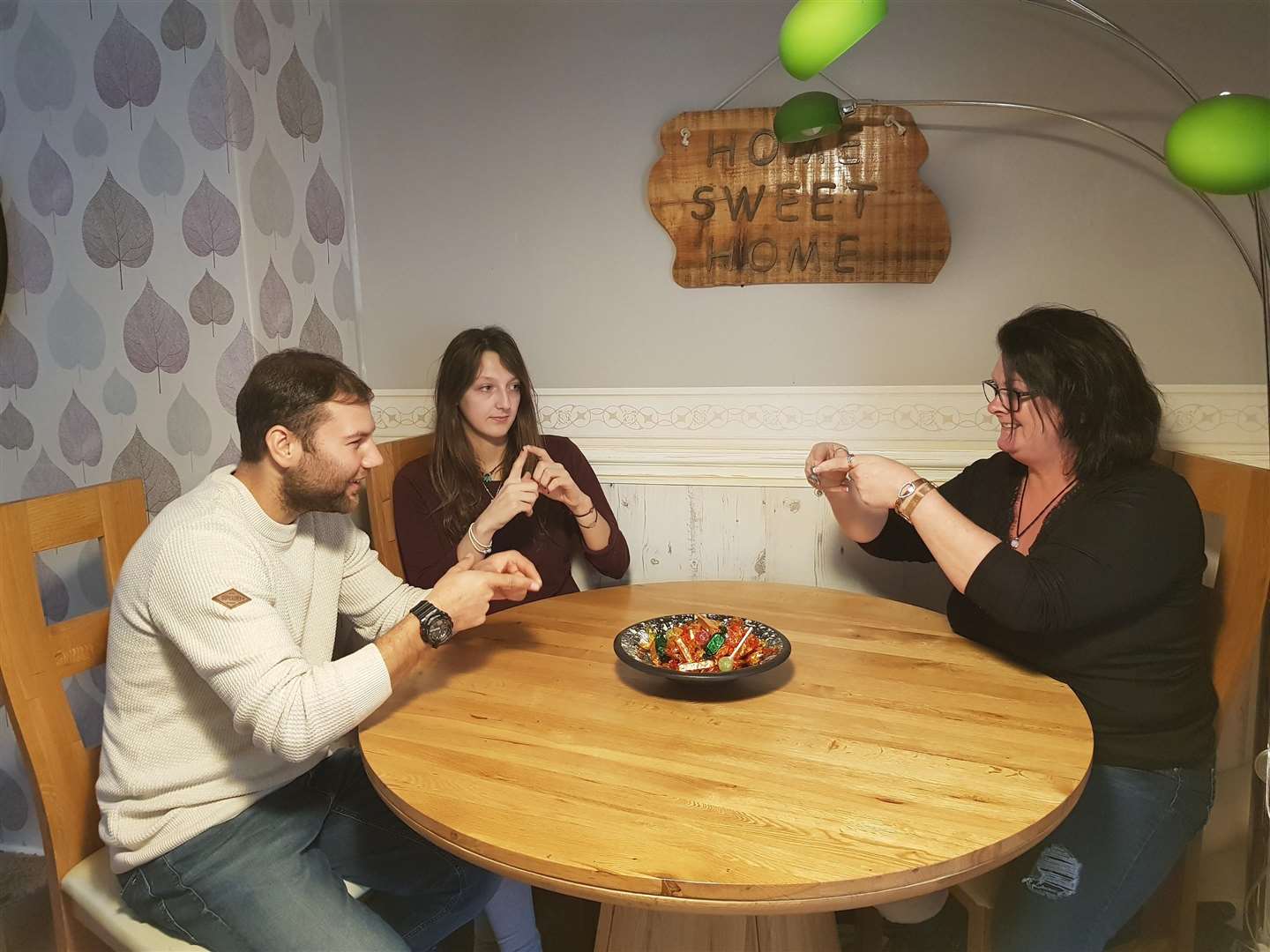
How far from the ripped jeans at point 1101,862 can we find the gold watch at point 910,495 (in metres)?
0.53

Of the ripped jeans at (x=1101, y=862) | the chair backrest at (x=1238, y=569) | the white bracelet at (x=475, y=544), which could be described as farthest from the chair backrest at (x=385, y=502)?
the chair backrest at (x=1238, y=569)

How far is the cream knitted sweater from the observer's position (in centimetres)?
124

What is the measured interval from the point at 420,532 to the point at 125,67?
1.35 m

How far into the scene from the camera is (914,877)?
97 cm

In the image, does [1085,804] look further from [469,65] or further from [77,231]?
[77,231]

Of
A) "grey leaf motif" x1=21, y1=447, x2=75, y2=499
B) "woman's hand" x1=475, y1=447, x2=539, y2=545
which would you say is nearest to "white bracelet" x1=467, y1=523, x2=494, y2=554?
"woman's hand" x1=475, y1=447, x2=539, y2=545

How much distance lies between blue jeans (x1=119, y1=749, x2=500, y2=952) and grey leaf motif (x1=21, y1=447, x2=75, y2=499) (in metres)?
Result: 1.41

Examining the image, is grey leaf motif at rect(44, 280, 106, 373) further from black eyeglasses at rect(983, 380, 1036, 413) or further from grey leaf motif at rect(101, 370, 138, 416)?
black eyeglasses at rect(983, 380, 1036, 413)

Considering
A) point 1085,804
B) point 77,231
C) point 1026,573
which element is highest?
point 77,231

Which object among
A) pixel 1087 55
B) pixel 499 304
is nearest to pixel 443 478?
pixel 499 304

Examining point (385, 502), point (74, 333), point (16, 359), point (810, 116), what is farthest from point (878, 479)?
point (16, 359)

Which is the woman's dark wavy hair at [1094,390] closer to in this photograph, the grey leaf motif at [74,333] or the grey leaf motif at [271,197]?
the grey leaf motif at [271,197]

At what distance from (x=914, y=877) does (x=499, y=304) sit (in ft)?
6.50

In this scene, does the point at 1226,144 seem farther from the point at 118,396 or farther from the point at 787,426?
the point at 118,396
